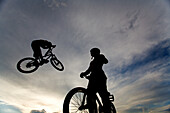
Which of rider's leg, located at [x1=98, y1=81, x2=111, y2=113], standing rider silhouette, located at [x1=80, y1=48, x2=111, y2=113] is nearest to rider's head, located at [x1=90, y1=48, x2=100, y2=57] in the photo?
standing rider silhouette, located at [x1=80, y1=48, x2=111, y2=113]

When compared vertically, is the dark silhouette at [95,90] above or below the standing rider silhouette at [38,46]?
below

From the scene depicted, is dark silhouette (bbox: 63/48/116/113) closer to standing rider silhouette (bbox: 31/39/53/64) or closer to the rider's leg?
the rider's leg

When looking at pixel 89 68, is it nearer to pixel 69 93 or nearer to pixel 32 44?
pixel 69 93

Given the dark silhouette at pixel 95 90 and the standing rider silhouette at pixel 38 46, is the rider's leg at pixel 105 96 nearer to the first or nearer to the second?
the dark silhouette at pixel 95 90

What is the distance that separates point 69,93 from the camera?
389 centimetres

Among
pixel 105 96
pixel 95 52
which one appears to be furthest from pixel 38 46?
pixel 105 96

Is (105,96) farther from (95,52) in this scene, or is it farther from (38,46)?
(38,46)

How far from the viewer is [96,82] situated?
14.1 ft

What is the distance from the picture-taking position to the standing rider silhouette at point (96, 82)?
13.8 feet

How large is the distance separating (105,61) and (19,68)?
6697mm

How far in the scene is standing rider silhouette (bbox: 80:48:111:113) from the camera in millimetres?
4191

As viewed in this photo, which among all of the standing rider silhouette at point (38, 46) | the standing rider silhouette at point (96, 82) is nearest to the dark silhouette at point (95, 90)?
the standing rider silhouette at point (96, 82)

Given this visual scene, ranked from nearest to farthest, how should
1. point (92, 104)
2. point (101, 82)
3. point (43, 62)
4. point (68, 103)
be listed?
point (68, 103) → point (92, 104) → point (101, 82) → point (43, 62)

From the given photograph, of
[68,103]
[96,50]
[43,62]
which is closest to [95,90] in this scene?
[68,103]
